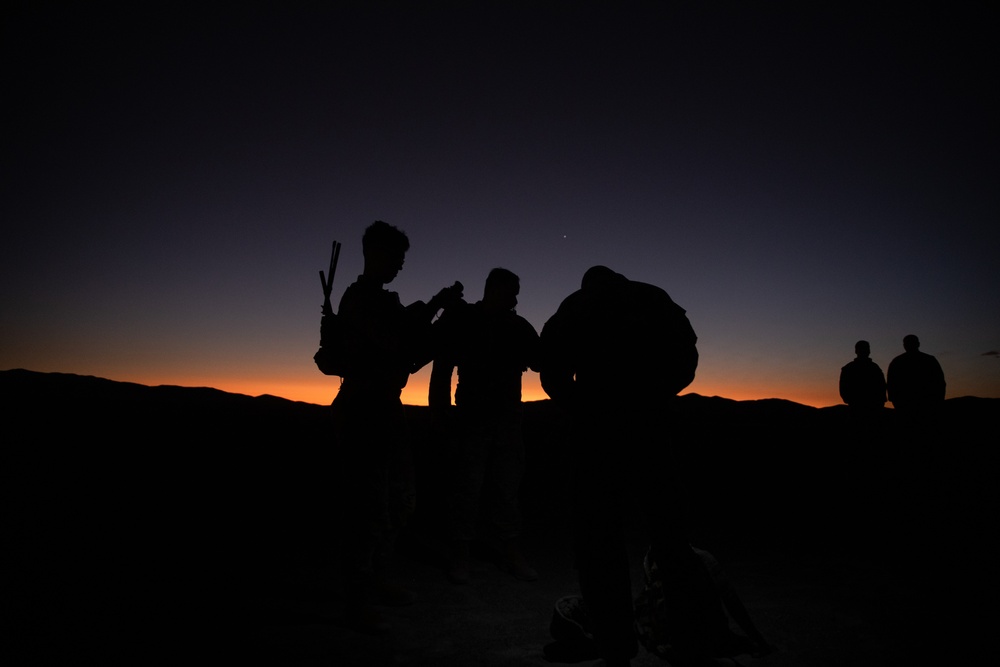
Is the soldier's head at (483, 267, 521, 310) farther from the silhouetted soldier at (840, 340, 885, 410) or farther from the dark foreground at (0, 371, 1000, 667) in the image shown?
the silhouetted soldier at (840, 340, 885, 410)

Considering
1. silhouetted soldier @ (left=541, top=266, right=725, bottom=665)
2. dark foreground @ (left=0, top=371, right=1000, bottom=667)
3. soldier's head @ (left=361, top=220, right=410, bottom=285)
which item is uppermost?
soldier's head @ (left=361, top=220, right=410, bottom=285)

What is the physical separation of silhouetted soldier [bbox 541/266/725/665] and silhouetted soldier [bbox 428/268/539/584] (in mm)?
1777

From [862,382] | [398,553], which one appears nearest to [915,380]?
[862,382]

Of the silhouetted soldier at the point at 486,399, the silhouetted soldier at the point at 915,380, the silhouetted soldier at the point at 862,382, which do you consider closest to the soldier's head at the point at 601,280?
the silhouetted soldier at the point at 486,399

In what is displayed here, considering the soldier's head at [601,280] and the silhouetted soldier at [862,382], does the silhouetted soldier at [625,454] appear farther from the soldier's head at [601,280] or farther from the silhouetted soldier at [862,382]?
the silhouetted soldier at [862,382]

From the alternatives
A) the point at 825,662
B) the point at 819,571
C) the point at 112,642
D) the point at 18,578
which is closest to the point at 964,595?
the point at 819,571

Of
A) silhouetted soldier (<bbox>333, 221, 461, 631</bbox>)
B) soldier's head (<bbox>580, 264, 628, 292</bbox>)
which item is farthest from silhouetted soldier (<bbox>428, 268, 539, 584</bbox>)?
soldier's head (<bbox>580, 264, 628, 292</bbox>)

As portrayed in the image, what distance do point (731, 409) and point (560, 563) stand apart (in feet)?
47.3

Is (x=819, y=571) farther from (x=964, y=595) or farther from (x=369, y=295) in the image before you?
(x=369, y=295)

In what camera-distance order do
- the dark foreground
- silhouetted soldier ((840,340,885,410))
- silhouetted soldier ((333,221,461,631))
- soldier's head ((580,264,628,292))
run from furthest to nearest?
silhouetted soldier ((840,340,885,410))
silhouetted soldier ((333,221,461,631))
the dark foreground
soldier's head ((580,264,628,292))

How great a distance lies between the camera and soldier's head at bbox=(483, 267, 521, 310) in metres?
4.20

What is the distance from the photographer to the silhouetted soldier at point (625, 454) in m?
2.07

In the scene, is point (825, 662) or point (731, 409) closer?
point (825, 662)

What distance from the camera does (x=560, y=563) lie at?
Answer: 169 inches
